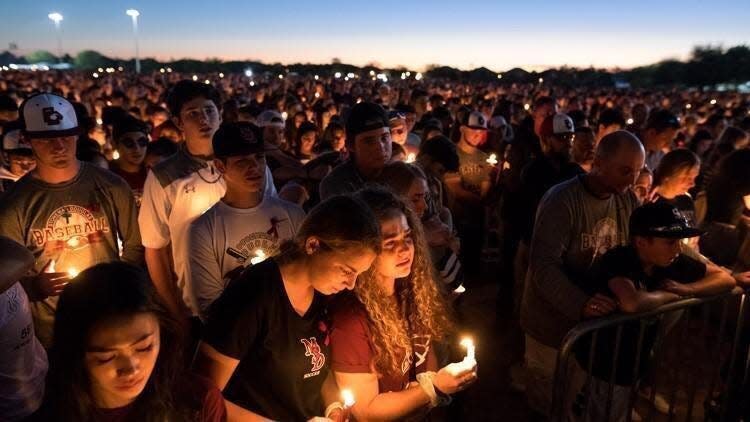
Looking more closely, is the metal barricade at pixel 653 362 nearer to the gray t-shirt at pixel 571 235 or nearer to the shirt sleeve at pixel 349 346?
the gray t-shirt at pixel 571 235

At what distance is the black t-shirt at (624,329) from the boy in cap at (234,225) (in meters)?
1.87

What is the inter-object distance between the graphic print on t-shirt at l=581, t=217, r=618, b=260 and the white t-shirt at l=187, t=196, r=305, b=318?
190 centimetres

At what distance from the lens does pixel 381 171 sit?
11.9 ft

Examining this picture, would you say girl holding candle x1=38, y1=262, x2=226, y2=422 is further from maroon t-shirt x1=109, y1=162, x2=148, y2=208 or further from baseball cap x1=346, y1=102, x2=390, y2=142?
maroon t-shirt x1=109, y1=162, x2=148, y2=208

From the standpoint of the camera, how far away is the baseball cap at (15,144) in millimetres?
5070

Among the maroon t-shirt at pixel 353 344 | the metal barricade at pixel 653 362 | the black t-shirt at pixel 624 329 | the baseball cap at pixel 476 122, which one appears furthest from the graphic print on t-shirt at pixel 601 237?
the baseball cap at pixel 476 122

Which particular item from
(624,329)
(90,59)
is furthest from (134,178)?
(90,59)

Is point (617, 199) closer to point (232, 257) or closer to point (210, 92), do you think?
point (232, 257)

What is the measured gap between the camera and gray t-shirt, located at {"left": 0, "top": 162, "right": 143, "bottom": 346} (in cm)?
313

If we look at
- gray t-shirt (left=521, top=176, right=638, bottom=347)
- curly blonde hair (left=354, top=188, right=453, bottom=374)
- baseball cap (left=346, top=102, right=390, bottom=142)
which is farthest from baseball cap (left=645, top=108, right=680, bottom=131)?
curly blonde hair (left=354, top=188, right=453, bottom=374)

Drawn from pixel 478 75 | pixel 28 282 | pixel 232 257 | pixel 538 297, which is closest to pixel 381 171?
pixel 232 257

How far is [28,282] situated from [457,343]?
2.47 meters

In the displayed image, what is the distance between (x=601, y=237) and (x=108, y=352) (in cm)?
303

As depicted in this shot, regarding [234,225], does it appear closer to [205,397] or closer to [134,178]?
[205,397]
